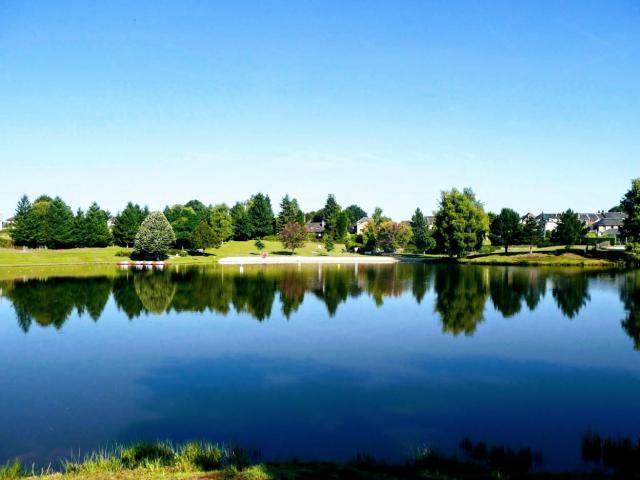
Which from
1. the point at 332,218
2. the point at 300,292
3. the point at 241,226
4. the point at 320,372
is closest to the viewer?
the point at 320,372

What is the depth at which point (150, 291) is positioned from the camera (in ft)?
155

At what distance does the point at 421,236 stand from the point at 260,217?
37.0m

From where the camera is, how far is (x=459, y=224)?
8281 cm

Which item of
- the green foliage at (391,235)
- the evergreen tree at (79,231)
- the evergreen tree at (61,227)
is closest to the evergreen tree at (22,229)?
the evergreen tree at (61,227)

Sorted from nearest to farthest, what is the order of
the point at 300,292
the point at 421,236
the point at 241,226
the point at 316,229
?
the point at 300,292
the point at 421,236
the point at 241,226
the point at 316,229

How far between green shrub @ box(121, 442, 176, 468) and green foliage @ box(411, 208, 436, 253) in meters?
94.8

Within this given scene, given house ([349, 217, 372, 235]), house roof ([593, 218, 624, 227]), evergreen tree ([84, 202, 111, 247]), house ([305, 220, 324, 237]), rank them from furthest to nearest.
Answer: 1. house ([349, 217, 372, 235])
2. house ([305, 220, 324, 237])
3. house roof ([593, 218, 624, 227])
4. evergreen tree ([84, 202, 111, 247])

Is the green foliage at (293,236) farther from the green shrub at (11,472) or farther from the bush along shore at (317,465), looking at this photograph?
the green shrub at (11,472)

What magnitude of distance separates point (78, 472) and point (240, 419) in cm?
501

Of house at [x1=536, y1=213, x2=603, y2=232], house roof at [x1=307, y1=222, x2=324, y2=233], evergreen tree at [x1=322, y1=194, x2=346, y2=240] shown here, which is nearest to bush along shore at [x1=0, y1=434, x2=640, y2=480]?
evergreen tree at [x1=322, y1=194, x2=346, y2=240]

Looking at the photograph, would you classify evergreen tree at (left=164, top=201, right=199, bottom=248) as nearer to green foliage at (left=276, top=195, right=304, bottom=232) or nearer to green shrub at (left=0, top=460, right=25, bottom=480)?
green foliage at (left=276, top=195, right=304, bottom=232)

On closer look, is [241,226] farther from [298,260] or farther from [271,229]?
[298,260]

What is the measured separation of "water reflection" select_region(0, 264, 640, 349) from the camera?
3541 cm

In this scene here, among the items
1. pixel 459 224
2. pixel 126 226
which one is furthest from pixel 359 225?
pixel 126 226
